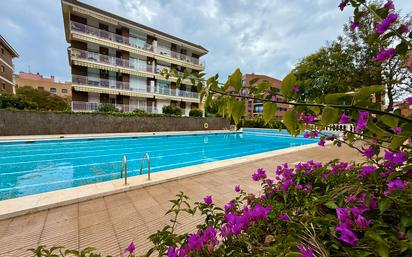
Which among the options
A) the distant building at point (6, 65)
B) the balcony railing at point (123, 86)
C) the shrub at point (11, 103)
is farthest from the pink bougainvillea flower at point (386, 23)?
the distant building at point (6, 65)

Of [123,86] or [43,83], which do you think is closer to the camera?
[123,86]

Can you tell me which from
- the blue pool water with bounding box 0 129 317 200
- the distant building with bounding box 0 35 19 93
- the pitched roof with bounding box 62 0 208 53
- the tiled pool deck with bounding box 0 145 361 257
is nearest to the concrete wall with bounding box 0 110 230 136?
the blue pool water with bounding box 0 129 317 200

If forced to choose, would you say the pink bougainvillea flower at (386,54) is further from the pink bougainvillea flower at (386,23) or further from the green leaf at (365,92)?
the green leaf at (365,92)

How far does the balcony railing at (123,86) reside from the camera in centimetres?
2013

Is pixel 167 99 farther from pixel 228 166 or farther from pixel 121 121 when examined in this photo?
pixel 228 166

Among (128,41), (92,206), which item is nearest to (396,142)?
(92,206)

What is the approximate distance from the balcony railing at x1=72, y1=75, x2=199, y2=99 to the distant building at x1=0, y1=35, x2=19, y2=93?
663 inches

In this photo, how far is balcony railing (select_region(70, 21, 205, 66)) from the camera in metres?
19.8

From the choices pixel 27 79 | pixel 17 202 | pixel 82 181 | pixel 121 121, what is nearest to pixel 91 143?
pixel 121 121

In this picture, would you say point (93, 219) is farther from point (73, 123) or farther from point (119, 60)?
point (119, 60)

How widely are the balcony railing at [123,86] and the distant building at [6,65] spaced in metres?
16.8

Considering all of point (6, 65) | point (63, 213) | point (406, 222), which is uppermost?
point (6, 65)

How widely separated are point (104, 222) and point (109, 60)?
23.0 m

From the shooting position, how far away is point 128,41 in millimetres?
23734
